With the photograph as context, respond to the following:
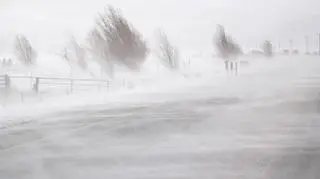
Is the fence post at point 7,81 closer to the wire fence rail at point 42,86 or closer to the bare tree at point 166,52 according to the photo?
the wire fence rail at point 42,86

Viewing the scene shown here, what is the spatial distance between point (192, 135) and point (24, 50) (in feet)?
2.62

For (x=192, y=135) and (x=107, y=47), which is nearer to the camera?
(x=192, y=135)

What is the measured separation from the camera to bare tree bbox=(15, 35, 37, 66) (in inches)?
80.8

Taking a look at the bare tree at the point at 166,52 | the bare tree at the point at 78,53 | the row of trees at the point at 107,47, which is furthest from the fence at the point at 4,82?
the bare tree at the point at 166,52

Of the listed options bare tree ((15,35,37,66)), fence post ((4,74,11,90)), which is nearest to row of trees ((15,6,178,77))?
bare tree ((15,35,37,66))

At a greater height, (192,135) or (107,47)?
(107,47)

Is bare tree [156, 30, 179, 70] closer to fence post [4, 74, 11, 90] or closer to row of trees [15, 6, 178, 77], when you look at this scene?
row of trees [15, 6, 178, 77]

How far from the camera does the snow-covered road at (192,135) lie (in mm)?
1833

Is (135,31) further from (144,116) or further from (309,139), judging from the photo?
(309,139)

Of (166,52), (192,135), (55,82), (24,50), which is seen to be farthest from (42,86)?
(192,135)

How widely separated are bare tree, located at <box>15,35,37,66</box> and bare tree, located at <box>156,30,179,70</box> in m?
0.54

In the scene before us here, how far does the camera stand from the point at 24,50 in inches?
81.2

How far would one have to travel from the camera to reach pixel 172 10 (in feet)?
6.99

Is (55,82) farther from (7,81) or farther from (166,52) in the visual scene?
(166,52)
